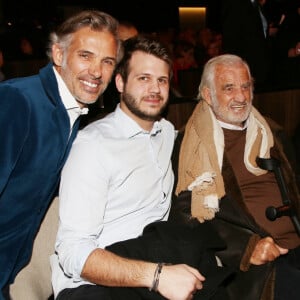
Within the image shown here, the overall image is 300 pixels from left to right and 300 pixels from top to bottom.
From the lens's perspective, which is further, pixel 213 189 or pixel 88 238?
pixel 213 189

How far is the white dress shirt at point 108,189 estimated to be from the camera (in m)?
1.65

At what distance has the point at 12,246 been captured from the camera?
164 cm

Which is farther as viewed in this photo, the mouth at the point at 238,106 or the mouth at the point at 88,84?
the mouth at the point at 238,106

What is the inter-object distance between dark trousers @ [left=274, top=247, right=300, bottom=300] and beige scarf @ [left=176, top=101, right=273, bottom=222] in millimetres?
438

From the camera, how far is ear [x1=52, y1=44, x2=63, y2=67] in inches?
70.5

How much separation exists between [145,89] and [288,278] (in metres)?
1.14

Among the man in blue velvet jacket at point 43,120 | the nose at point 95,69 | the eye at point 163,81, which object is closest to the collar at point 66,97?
the man in blue velvet jacket at point 43,120

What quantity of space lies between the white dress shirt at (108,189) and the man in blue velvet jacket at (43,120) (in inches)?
3.9

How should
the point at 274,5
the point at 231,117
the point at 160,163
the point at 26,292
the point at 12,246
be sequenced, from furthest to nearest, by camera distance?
1. the point at 274,5
2. the point at 231,117
3. the point at 160,163
4. the point at 26,292
5. the point at 12,246

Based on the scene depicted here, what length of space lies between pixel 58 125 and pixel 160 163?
560mm

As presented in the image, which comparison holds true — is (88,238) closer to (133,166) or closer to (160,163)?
(133,166)

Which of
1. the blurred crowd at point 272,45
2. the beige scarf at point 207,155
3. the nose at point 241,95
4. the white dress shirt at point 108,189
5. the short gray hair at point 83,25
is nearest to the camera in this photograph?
the white dress shirt at point 108,189

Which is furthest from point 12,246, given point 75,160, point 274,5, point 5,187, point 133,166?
point 274,5

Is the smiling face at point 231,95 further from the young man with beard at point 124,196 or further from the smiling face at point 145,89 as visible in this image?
the smiling face at point 145,89
